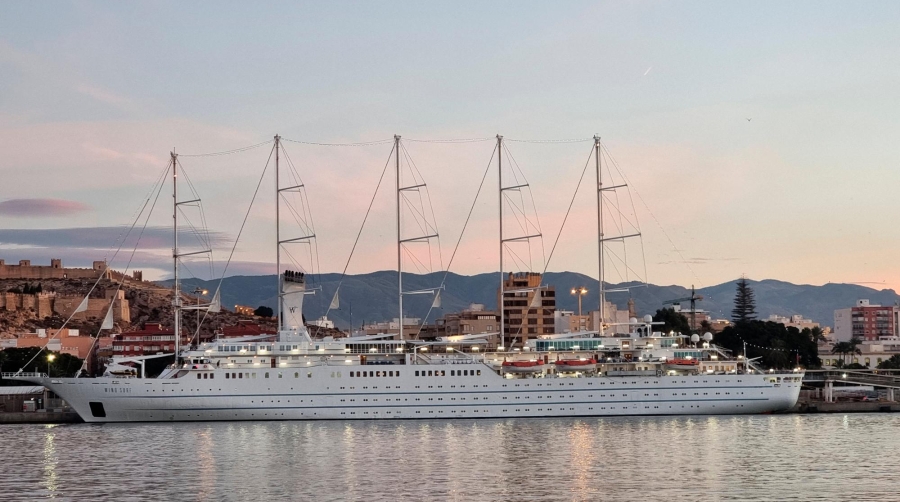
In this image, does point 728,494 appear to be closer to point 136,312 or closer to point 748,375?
point 748,375

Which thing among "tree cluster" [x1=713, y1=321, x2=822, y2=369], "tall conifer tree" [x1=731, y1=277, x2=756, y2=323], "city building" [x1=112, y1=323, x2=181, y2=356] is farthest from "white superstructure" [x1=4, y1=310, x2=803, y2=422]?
"tall conifer tree" [x1=731, y1=277, x2=756, y2=323]

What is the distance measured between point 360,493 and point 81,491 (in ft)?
27.5

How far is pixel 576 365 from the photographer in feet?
197

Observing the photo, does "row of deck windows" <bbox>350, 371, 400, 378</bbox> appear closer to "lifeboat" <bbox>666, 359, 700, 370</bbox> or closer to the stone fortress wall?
"lifeboat" <bbox>666, 359, 700, 370</bbox>

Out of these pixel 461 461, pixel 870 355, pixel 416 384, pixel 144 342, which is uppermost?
pixel 144 342

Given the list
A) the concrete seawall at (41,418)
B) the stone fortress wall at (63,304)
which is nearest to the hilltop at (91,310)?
the stone fortress wall at (63,304)

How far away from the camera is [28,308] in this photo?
14000cm

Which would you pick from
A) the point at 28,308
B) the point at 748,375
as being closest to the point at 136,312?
the point at 28,308

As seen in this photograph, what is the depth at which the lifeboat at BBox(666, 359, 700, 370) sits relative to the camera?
59.8 meters

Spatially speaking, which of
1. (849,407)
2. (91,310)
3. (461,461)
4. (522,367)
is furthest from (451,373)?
(91,310)

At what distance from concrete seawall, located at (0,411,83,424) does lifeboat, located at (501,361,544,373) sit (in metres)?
25.0

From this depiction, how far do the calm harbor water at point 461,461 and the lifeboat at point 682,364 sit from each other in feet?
11.7

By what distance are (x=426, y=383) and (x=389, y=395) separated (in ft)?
6.62

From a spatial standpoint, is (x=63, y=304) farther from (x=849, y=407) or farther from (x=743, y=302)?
(x=849, y=407)
